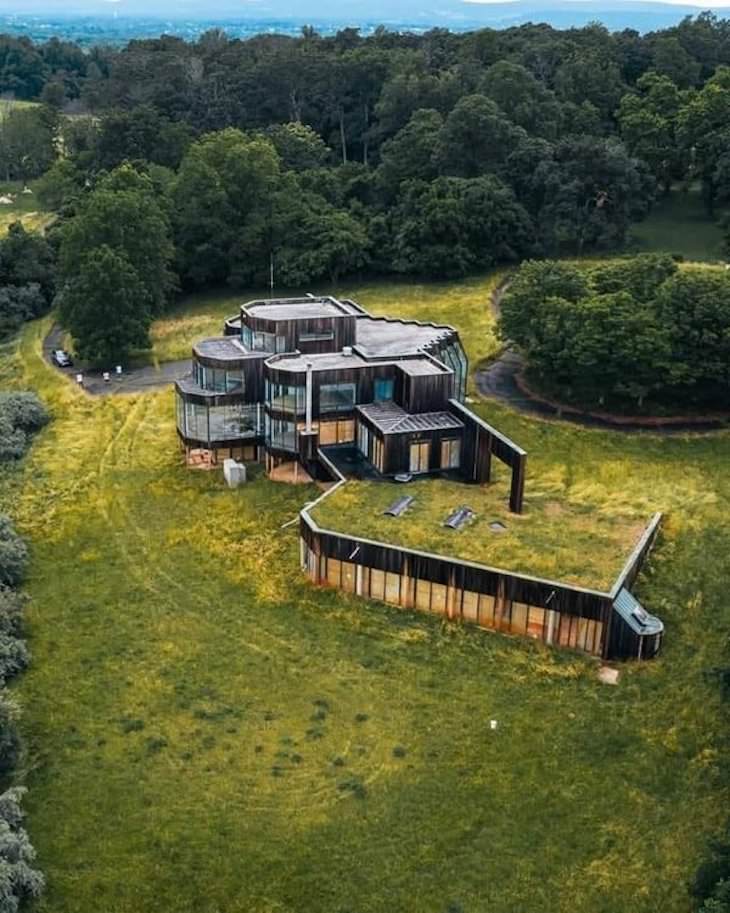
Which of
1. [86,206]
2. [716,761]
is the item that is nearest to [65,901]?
[716,761]

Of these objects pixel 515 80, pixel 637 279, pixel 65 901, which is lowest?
pixel 65 901

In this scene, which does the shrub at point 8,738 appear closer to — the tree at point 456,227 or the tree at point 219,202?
the tree at point 219,202

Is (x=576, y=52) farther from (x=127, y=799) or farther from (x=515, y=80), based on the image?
(x=127, y=799)

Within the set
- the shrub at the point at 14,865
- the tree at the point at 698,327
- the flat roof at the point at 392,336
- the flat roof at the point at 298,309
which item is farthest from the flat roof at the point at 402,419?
the shrub at the point at 14,865

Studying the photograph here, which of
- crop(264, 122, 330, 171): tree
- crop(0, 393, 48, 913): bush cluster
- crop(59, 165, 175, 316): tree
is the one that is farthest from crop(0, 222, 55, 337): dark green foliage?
crop(264, 122, 330, 171): tree

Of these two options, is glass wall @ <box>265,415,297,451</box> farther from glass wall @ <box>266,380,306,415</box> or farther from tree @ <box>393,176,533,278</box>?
tree @ <box>393,176,533,278</box>

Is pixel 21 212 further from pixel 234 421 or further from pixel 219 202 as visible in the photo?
pixel 234 421
